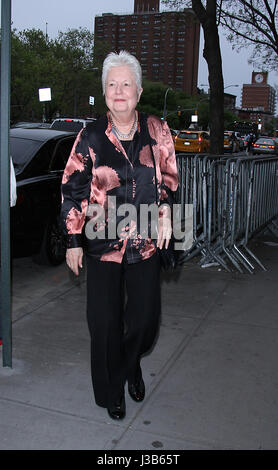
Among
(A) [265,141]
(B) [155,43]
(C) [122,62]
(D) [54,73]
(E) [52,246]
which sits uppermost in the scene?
(B) [155,43]

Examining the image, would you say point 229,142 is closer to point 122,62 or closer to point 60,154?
point 60,154

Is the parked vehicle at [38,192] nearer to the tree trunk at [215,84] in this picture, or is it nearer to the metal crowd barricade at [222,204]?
the metal crowd barricade at [222,204]

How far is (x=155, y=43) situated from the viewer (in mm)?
180375

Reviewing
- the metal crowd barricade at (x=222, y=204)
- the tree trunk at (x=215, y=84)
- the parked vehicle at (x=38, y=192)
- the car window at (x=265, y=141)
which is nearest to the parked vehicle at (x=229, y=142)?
the car window at (x=265, y=141)

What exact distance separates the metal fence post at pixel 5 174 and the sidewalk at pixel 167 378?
35cm

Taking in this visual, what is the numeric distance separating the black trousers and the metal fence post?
0.80 m

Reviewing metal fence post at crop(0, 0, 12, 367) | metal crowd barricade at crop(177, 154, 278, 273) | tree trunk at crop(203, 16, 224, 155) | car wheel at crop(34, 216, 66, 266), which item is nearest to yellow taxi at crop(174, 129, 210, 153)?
tree trunk at crop(203, 16, 224, 155)

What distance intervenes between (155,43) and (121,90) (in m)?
190

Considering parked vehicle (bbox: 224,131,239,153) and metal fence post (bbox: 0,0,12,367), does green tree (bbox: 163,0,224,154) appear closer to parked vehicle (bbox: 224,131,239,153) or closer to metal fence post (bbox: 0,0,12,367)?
metal fence post (bbox: 0,0,12,367)

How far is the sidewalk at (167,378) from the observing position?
2.88 meters

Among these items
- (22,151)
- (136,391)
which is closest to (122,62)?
(136,391)

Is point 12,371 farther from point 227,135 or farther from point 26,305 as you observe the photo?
point 227,135

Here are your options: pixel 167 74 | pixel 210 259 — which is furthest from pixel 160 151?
pixel 167 74

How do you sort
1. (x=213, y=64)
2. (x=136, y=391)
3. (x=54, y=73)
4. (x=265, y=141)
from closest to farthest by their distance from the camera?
(x=136, y=391), (x=213, y=64), (x=265, y=141), (x=54, y=73)
